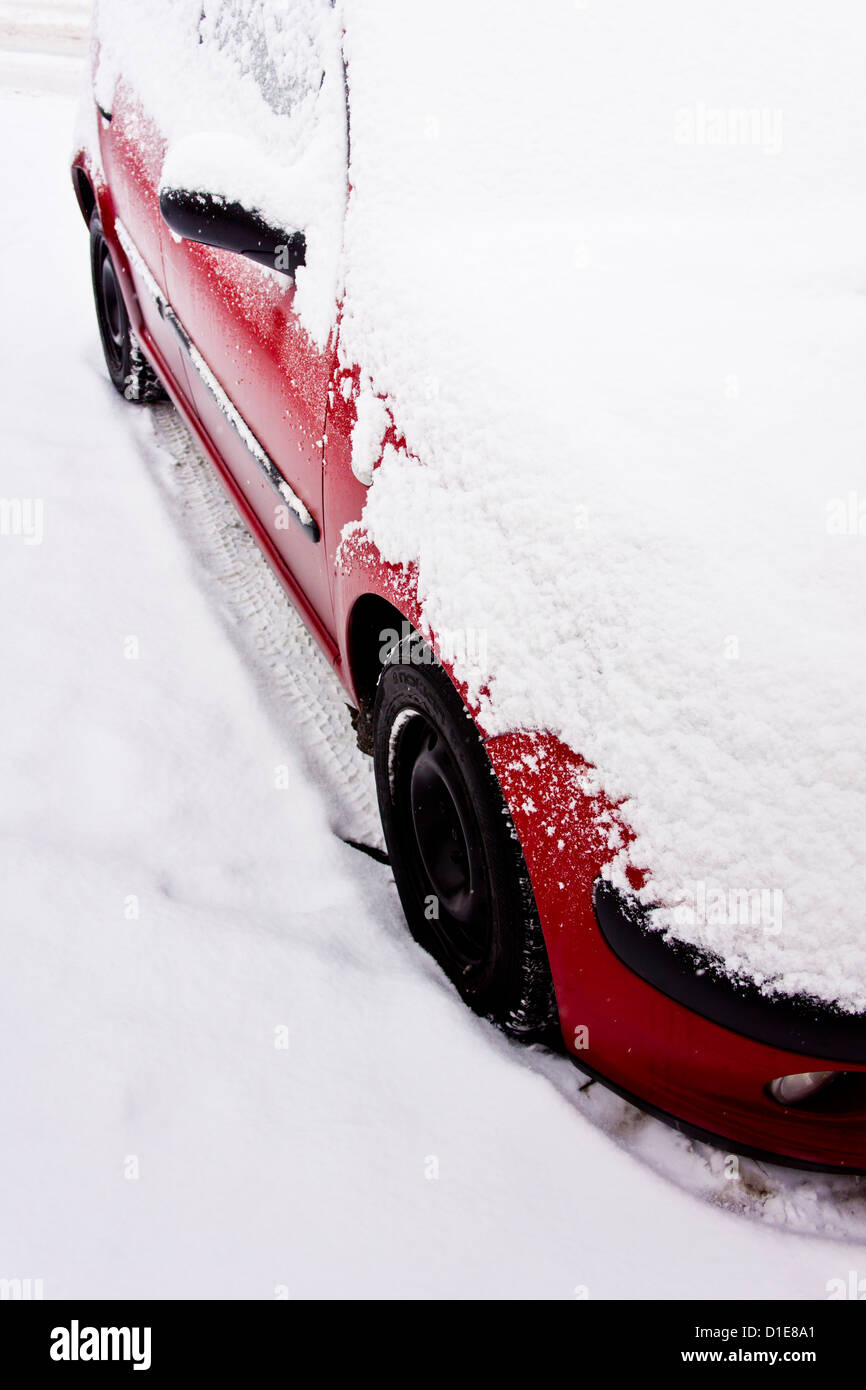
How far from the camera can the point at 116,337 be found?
3.60 m

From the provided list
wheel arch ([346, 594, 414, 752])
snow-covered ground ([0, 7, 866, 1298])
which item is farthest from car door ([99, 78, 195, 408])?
wheel arch ([346, 594, 414, 752])

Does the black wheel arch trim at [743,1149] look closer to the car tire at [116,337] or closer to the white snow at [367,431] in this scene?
the white snow at [367,431]

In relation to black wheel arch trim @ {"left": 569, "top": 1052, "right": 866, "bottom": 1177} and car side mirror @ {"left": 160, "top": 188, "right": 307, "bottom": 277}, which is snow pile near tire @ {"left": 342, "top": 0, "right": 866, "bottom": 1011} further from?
black wheel arch trim @ {"left": 569, "top": 1052, "right": 866, "bottom": 1177}

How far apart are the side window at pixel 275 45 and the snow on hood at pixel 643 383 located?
0.03m

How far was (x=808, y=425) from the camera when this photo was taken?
110 centimetres

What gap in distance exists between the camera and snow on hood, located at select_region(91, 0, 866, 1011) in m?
0.97

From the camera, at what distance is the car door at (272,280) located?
1.56 m

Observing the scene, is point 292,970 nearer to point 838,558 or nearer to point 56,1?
point 838,558

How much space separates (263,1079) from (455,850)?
1.60ft

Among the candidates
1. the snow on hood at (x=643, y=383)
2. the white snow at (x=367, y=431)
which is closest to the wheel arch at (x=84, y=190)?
the snow on hood at (x=643, y=383)

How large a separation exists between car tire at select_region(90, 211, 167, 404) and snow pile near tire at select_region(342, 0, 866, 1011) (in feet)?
6.98

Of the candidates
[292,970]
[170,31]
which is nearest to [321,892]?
[292,970]

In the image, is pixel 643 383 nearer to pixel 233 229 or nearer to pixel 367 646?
pixel 367 646

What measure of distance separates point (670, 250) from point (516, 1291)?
150 centimetres
